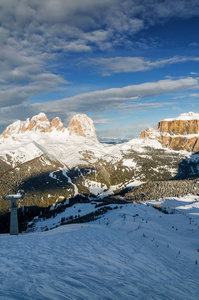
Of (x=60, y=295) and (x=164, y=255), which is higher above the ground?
(x=60, y=295)

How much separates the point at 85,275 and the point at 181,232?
94.9ft

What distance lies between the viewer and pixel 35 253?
51.2ft

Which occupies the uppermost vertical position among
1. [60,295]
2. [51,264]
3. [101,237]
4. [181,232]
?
[60,295]

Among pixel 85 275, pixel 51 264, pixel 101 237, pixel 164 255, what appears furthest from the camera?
pixel 101 237

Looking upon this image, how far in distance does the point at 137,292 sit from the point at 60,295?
13.5 ft

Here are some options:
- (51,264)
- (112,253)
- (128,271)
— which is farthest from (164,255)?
(51,264)

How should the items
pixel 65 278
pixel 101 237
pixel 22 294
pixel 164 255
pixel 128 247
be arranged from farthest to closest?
pixel 101 237 → pixel 128 247 → pixel 164 255 → pixel 65 278 → pixel 22 294

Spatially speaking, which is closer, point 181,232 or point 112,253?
point 112,253

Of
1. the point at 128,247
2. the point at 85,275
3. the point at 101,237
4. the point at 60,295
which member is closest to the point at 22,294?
the point at 60,295

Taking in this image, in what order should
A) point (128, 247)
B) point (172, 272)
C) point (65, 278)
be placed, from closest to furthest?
point (65, 278)
point (172, 272)
point (128, 247)

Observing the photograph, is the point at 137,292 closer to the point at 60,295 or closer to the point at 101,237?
the point at 60,295

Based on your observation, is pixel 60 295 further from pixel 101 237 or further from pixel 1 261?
pixel 101 237

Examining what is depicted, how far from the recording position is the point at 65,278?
1058 cm

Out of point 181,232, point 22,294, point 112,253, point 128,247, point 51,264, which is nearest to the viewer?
point 22,294
